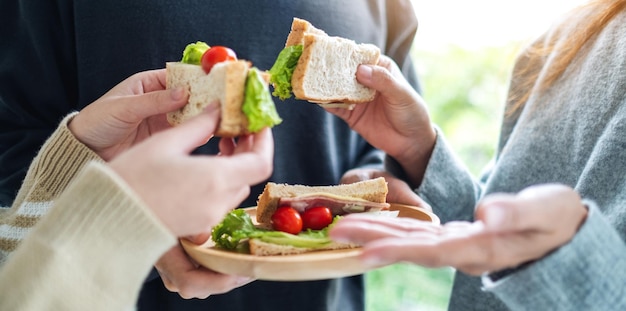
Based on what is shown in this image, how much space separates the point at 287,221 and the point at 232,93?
0.42 m

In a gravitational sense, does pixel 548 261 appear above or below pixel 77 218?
below

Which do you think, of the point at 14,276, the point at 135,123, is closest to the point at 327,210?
the point at 135,123

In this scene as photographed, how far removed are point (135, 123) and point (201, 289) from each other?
464 mm

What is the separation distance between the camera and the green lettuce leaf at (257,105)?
132 cm

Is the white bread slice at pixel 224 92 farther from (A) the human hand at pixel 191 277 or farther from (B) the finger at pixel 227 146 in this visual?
(A) the human hand at pixel 191 277

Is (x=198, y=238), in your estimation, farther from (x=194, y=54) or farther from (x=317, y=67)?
(x=317, y=67)

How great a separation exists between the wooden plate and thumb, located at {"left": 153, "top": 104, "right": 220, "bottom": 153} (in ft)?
0.95

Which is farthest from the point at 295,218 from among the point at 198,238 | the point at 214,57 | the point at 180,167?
the point at 180,167

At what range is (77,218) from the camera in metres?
1.05

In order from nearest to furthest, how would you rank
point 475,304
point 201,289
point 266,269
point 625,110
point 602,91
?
point 266,269 < point 201,289 < point 625,110 < point 602,91 < point 475,304

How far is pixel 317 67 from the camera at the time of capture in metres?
1.64

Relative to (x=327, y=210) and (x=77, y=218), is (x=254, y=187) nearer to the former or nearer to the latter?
(x=327, y=210)

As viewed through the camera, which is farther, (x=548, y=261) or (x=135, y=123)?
(x=135, y=123)

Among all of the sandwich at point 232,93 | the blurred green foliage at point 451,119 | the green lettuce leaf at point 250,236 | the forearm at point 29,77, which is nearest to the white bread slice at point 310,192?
the green lettuce leaf at point 250,236
